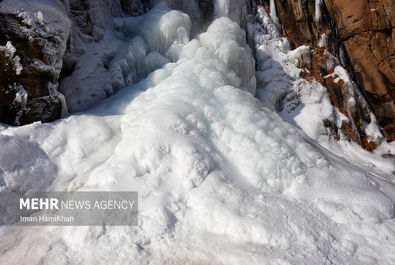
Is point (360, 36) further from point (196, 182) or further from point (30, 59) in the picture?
point (30, 59)

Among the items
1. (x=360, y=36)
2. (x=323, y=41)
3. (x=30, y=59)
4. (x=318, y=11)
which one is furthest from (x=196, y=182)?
(x=318, y=11)

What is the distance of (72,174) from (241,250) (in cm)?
216

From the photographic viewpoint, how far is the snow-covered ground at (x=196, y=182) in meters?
2.69

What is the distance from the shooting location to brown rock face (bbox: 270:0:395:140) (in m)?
7.87

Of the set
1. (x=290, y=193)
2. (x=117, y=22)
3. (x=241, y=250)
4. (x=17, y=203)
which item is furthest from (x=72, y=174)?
(x=117, y=22)

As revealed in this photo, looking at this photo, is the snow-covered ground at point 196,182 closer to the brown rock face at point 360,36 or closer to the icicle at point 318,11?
the brown rock face at point 360,36

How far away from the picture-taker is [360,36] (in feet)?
26.5

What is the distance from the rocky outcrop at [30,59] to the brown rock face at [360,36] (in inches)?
268

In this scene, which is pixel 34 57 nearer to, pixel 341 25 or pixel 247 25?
pixel 247 25

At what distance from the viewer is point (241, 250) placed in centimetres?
271

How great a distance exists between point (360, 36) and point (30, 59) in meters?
8.27

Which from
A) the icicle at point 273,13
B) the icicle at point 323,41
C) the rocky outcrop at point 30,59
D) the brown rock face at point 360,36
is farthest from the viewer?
the icicle at point 273,13

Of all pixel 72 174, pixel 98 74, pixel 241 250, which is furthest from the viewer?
pixel 98 74

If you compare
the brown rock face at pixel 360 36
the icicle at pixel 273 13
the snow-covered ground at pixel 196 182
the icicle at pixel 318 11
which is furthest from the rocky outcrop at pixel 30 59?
the icicle at pixel 318 11
